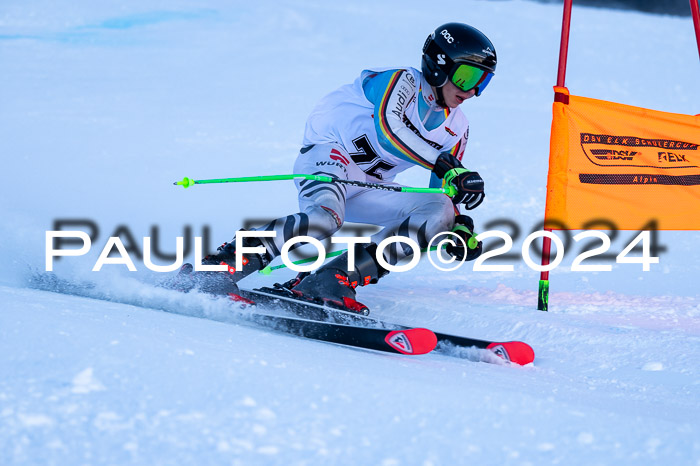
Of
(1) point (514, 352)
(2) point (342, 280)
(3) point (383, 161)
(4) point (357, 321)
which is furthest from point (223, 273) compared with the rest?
(1) point (514, 352)

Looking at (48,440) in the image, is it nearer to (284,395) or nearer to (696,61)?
(284,395)

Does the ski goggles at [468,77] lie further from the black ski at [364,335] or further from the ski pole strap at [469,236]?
the black ski at [364,335]

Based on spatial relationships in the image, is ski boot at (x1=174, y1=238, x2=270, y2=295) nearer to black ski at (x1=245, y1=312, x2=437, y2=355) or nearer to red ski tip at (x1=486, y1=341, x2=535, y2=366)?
black ski at (x1=245, y1=312, x2=437, y2=355)

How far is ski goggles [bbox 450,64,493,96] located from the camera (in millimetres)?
3709

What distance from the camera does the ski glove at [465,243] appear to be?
3924 mm

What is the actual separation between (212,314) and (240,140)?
560cm

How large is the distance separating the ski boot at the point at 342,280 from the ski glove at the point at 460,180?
524 mm

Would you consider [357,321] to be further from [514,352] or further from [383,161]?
[383,161]

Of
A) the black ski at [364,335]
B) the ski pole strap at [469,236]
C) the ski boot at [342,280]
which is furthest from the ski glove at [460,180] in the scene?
the black ski at [364,335]

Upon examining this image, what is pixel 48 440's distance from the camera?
161 centimetres

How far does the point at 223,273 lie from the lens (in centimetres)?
360

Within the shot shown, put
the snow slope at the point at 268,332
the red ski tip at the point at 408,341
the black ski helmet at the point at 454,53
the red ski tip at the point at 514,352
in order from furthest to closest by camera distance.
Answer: the black ski helmet at the point at 454,53, the red ski tip at the point at 514,352, the red ski tip at the point at 408,341, the snow slope at the point at 268,332

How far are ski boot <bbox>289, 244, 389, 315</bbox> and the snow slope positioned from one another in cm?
30

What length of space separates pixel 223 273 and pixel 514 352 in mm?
1388
